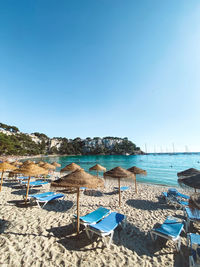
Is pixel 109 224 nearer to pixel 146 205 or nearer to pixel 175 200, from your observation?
pixel 146 205

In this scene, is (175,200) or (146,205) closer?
(175,200)

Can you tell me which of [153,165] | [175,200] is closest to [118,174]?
[175,200]

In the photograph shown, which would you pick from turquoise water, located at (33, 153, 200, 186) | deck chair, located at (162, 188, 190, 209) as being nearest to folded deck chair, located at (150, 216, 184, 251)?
deck chair, located at (162, 188, 190, 209)

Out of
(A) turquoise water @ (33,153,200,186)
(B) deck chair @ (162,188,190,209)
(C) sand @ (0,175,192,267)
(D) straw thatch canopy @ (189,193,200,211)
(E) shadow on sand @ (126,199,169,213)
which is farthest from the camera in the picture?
(A) turquoise water @ (33,153,200,186)

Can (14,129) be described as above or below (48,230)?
above

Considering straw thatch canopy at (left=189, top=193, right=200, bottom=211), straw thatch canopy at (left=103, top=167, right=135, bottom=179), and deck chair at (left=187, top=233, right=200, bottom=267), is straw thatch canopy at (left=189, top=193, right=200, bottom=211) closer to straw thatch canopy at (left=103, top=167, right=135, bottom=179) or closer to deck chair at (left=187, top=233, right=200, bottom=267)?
deck chair at (left=187, top=233, right=200, bottom=267)

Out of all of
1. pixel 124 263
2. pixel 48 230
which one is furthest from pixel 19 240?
pixel 124 263

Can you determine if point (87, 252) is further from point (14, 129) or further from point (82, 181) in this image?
point (14, 129)

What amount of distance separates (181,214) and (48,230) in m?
5.70

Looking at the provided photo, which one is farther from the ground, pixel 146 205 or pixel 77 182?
pixel 77 182

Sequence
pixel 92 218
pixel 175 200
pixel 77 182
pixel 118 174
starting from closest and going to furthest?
pixel 77 182 → pixel 92 218 → pixel 118 174 → pixel 175 200

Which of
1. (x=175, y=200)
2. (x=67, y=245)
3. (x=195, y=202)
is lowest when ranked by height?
(x=67, y=245)

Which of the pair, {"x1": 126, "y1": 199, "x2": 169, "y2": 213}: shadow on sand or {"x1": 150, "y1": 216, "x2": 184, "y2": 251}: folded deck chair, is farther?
{"x1": 126, "y1": 199, "x2": 169, "y2": 213}: shadow on sand

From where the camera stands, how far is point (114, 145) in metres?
117
